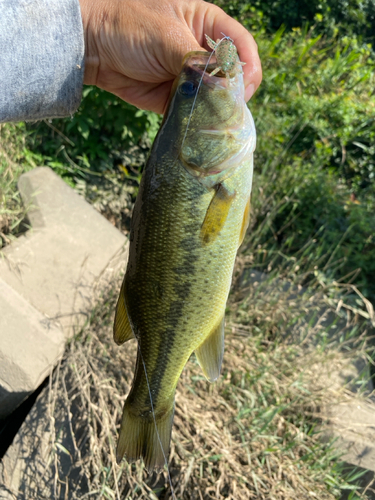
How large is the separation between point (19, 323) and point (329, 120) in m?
6.27

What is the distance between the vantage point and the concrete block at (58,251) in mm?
3182

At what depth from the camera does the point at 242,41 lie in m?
1.77

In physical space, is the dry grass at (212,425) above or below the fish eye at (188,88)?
below

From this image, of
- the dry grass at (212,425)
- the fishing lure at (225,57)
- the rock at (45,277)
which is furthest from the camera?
the rock at (45,277)

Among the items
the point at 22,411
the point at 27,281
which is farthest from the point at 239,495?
the point at 27,281

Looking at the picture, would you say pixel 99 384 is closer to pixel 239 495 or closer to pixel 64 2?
pixel 239 495

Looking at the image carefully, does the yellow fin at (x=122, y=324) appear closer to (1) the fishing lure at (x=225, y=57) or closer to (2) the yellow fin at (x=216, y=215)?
(2) the yellow fin at (x=216, y=215)

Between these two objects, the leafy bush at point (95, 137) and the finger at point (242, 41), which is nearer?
the finger at point (242, 41)

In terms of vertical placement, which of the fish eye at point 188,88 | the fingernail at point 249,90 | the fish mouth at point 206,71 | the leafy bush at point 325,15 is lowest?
the leafy bush at point 325,15

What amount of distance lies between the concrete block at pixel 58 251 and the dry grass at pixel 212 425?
32cm

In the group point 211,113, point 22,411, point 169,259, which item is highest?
point 211,113

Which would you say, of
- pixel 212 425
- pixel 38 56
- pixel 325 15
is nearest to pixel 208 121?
pixel 38 56

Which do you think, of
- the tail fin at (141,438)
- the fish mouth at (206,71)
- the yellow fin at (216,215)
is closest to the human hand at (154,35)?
the fish mouth at (206,71)

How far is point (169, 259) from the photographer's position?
1531 mm
